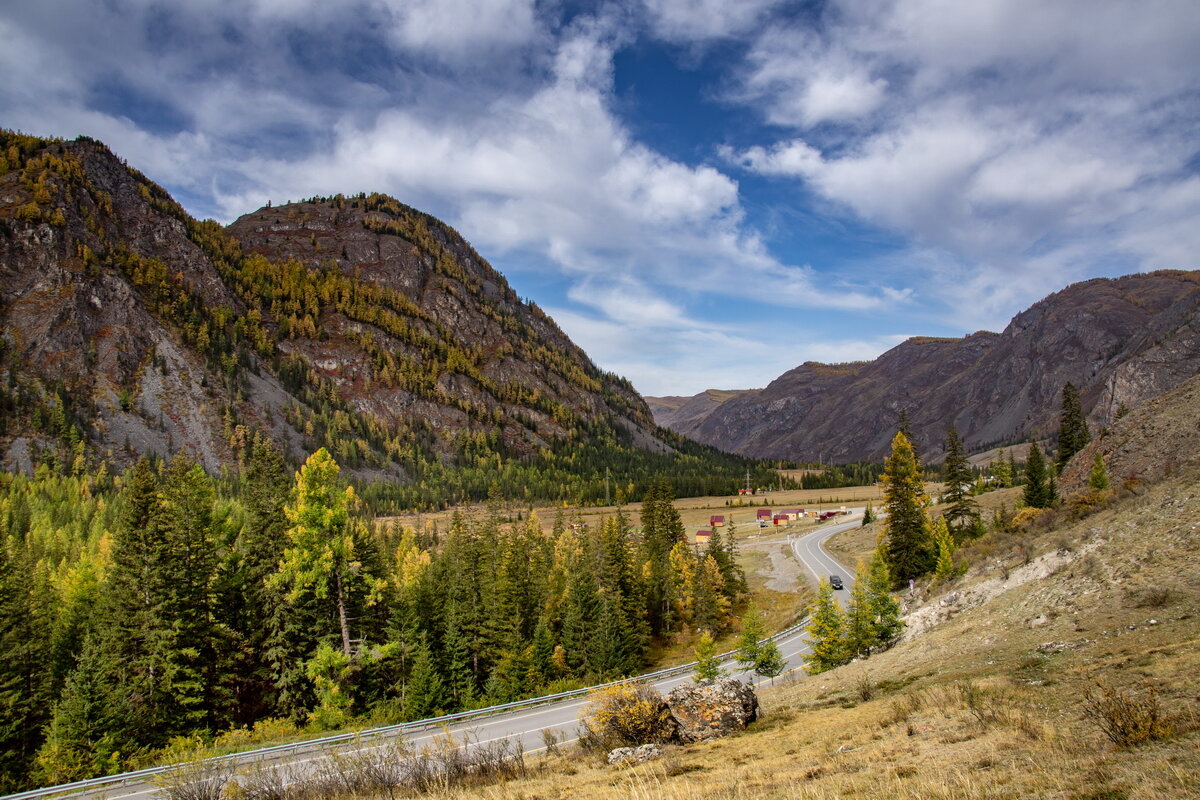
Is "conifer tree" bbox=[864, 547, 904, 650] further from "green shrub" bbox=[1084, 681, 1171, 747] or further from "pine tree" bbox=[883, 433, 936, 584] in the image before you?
"green shrub" bbox=[1084, 681, 1171, 747]

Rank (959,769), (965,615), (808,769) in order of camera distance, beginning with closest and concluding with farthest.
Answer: (959,769)
(808,769)
(965,615)

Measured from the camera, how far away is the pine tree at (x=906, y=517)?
44594 millimetres

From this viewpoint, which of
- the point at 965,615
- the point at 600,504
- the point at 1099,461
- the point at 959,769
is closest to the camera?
the point at 959,769

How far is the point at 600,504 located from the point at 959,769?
173308 mm

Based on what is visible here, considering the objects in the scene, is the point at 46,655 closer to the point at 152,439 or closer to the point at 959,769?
the point at 959,769

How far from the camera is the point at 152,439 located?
161875 mm

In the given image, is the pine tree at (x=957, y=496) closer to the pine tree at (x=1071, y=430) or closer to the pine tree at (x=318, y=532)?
the pine tree at (x=1071, y=430)

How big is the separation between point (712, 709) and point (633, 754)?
11.3 feet

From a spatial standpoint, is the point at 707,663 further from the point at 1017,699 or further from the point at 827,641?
the point at 1017,699

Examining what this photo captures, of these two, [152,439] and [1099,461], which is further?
[152,439]

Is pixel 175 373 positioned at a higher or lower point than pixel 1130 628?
higher

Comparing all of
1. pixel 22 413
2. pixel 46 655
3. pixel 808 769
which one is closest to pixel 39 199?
pixel 22 413

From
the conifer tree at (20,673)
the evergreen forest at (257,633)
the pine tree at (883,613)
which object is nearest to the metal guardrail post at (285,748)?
the evergreen forest at (257,633)

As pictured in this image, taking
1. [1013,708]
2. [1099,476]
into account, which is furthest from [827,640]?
[1099,476]
